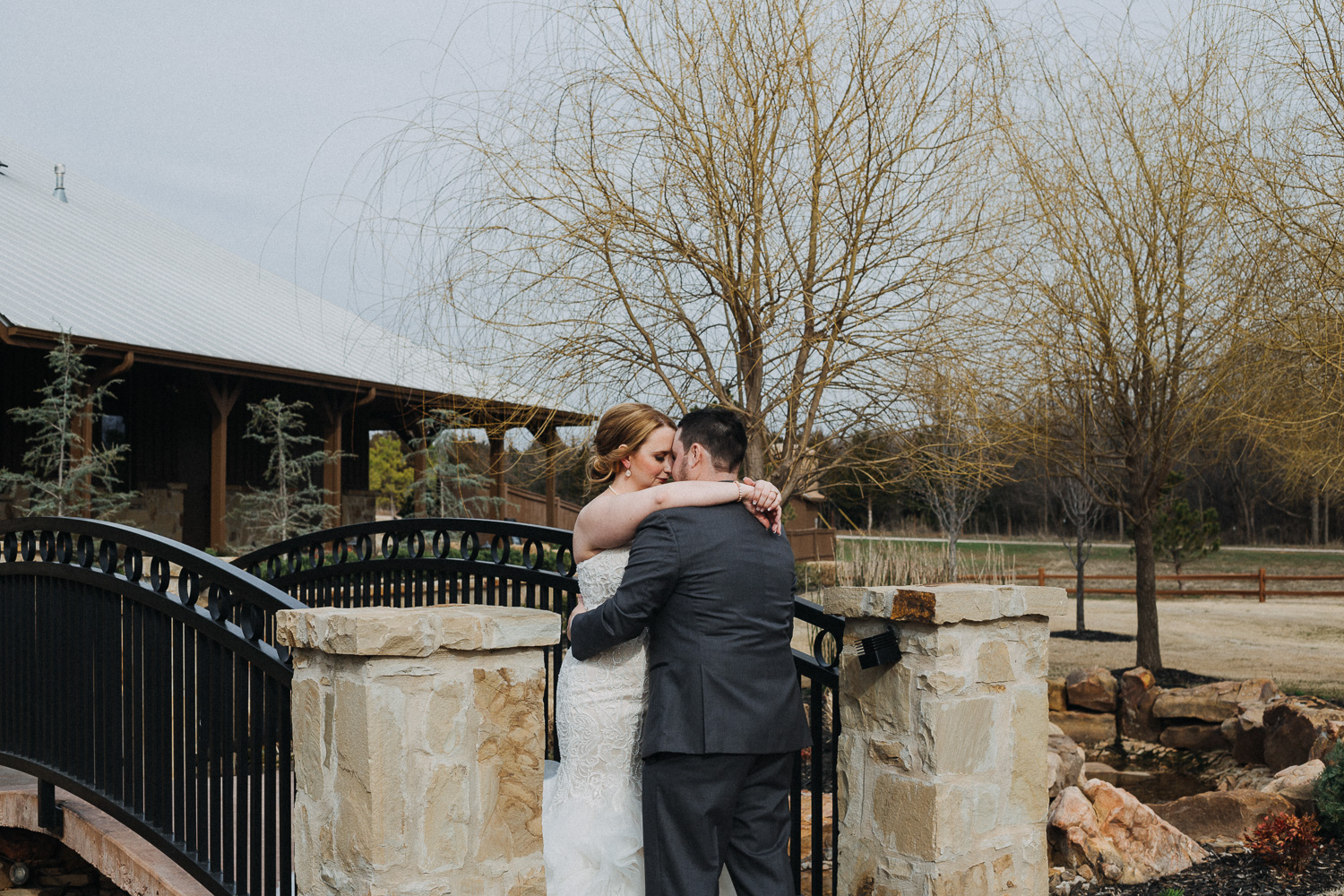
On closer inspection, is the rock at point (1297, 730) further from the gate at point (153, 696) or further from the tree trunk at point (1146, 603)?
the gate at point (153, 696)

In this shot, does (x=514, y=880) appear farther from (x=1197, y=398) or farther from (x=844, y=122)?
(x=1197, y=398)

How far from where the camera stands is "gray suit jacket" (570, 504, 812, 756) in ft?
8.46

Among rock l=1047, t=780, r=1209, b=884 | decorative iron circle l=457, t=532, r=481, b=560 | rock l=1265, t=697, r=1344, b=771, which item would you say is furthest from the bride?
rock l=1265, t=697, r=1344, b=771

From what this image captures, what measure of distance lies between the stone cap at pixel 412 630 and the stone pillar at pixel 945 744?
1.12m

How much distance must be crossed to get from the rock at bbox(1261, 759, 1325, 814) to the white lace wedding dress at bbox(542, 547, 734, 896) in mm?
5361

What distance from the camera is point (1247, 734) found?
29.7 feet

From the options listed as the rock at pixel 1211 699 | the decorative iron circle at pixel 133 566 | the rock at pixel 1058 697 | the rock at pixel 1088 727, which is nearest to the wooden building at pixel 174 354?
the rock at pixel 1058 697

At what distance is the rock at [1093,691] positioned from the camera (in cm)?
1096

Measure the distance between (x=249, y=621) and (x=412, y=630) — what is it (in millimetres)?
1029

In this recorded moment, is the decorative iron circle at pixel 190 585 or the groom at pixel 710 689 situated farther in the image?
the decorative iron circle at pixel 190 585

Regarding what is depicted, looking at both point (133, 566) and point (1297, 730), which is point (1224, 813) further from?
point (133, 566)

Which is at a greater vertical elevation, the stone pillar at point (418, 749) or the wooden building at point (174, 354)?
the wooden building at point (174, 354)

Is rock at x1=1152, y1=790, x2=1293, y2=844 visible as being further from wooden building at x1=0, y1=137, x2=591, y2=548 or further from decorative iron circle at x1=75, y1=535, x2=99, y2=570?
wooden building at x1=0, y1=137, x2=591, y2=548

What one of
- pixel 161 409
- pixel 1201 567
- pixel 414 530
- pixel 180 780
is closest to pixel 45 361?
pixel 161 409
